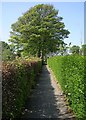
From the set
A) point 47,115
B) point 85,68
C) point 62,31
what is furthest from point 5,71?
point 62,31

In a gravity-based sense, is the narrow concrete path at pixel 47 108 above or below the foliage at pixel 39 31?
below

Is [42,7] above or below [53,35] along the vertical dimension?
above

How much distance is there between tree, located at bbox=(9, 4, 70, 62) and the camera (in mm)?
54678

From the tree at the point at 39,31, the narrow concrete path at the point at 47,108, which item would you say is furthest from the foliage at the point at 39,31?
the narrow concrete path at the point at 47,108

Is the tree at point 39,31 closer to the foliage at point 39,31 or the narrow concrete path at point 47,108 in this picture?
the foliage at point 39,31

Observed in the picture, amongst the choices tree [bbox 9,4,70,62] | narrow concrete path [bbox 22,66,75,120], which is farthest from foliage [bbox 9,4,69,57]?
narrow concrete path [bbox 22,66,75,120]

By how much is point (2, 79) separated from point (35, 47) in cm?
4896

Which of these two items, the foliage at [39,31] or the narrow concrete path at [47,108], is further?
the foliage at [39,31]

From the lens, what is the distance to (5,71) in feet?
19.0

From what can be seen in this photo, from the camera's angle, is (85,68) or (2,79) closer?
(2,79)

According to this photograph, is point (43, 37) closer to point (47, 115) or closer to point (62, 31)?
point (62, 31)

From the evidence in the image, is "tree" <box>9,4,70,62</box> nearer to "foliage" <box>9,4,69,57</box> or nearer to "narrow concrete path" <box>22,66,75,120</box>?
"foliage" <box>9,4,69,57</box>

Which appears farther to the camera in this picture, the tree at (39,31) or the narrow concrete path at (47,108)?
the tree at (39,31)

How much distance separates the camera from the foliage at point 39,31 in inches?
2153
